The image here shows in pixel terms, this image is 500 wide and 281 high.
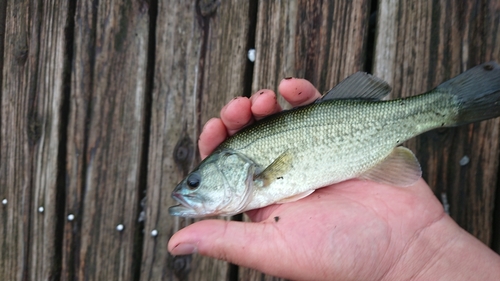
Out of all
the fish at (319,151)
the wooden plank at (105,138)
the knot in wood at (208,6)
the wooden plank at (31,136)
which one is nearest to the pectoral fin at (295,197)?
the fish at (319,151)

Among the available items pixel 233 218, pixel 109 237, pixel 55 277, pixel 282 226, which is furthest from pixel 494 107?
pixel 55 277

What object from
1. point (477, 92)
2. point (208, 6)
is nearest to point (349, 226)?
point (477, 92)

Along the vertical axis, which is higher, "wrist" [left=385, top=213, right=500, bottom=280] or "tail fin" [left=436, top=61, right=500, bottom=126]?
"tail fin" [left=436, top=61, right=500, bottom=126]

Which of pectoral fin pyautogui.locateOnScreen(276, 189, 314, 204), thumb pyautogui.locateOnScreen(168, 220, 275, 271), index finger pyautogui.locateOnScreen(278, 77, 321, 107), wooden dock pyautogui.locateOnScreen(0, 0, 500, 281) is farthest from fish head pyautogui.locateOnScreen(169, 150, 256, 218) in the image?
wooden dock pyautogui.locateOnScreen(0, 0, 500, 281)

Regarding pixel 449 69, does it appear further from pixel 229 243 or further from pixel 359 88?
pixel 229 243

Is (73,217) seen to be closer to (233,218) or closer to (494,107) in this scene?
(233,218)

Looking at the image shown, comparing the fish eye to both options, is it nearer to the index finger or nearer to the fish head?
the fish head
